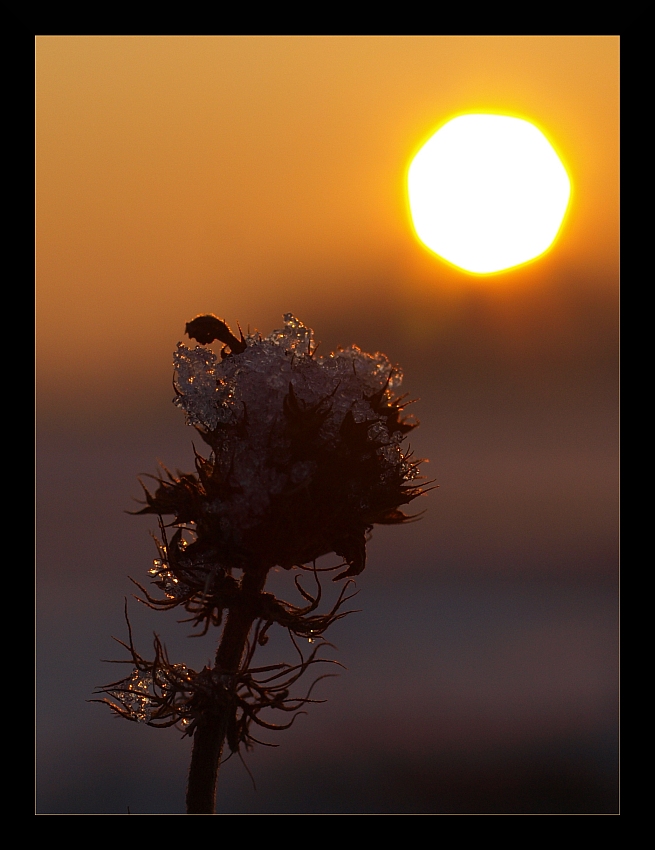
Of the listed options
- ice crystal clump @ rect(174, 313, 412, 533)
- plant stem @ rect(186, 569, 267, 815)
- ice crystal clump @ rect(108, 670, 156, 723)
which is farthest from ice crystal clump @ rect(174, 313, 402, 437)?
ice crystal clump @ rect(108, 670, 156, 723)

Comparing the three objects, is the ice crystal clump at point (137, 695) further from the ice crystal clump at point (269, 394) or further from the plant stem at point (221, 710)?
the ice crystal clump at point (269, 394)

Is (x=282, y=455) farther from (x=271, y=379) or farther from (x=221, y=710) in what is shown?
(x=221, y=710)

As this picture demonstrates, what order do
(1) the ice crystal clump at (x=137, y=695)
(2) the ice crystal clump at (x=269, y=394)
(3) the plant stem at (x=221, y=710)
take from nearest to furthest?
1. (2) the ice crystal clump at (x=269, y=394)
2. (3) the plant stem at (x=221, y=710)
3. (1) the ice crystal clump at (x=137, y=695)

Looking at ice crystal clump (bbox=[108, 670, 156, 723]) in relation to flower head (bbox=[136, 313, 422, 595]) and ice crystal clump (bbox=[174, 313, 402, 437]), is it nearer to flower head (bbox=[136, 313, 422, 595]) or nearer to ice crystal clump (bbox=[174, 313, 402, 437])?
flower head (bbox=[136, 313, 422, 595])

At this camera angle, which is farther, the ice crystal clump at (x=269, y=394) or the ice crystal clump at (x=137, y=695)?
the ice crystal clump at (x=137, y=695)

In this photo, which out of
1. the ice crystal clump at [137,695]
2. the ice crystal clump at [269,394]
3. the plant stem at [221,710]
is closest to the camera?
the ice crystal clump at [269,394]

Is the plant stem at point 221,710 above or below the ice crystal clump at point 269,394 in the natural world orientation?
below

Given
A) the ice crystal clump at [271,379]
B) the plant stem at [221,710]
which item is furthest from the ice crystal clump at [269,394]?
the plant stem at [221,710]
